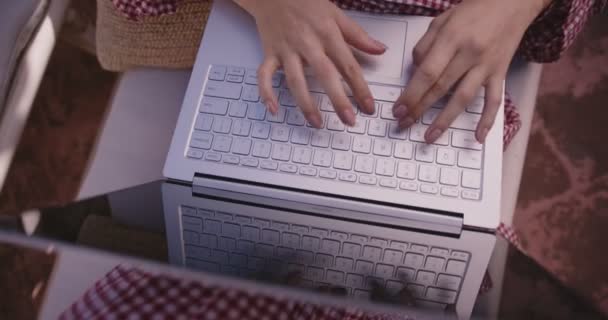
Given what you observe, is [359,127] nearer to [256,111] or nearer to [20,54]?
[256,111]

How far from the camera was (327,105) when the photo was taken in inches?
25.9

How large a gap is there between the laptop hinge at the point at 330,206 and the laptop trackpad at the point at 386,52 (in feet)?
0.56

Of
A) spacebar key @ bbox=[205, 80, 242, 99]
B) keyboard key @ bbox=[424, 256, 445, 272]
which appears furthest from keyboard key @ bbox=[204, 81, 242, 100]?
keyboard key @ bbox=[424, 256, 445, 272]

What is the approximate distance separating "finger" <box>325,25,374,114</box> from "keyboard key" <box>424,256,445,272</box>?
0.19 metres

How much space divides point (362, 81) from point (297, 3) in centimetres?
14

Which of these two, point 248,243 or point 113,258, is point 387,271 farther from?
point 113,258

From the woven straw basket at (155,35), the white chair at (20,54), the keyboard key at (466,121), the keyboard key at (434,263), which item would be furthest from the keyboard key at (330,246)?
the white chair at (20,54)

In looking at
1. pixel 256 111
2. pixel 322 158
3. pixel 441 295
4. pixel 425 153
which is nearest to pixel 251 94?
pixel 256 111

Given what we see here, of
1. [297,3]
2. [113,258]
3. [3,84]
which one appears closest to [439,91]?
[297,3]

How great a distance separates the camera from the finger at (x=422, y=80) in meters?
0.62

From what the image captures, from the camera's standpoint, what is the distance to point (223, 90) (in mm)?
671

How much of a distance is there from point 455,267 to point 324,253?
0.50 ft

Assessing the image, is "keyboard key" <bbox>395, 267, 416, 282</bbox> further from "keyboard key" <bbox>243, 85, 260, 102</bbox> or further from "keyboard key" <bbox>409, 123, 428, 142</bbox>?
"keyboard key" <bbox>243, 85, 260, 102</bbox>

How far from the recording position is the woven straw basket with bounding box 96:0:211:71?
79cm
